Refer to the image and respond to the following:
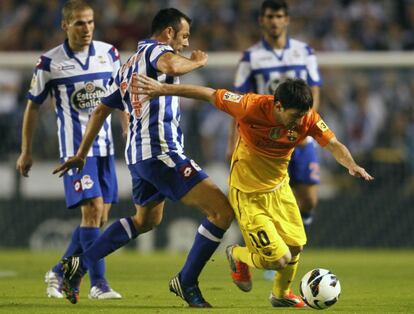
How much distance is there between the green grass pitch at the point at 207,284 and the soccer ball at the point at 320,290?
90mm

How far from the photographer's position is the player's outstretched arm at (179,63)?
6.97m

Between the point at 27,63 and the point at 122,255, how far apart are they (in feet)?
8.86

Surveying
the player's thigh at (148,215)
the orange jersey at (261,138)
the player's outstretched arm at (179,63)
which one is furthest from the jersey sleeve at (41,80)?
the orange jersey at (261,138)

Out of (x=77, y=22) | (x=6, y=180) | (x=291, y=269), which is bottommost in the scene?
(x=6, y=180)

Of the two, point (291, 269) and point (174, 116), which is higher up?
point (174, 116)

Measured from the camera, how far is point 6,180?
45.8ft

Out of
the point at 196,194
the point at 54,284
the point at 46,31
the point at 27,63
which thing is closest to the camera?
the point at 196,194

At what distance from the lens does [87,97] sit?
28.3ft

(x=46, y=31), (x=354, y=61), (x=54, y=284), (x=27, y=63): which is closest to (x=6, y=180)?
(x=27, y=63)

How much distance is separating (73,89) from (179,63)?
5.96ft

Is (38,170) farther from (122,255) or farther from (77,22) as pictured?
(77,22)

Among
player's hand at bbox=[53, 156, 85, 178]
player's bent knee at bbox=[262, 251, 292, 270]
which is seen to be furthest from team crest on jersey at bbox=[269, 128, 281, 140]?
player's hand at bbox=[53, 156, 85, 178]

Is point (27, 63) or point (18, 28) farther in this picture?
point (18, 28)

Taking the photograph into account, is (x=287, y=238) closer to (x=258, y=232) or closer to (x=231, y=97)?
(x=258, y=232)
